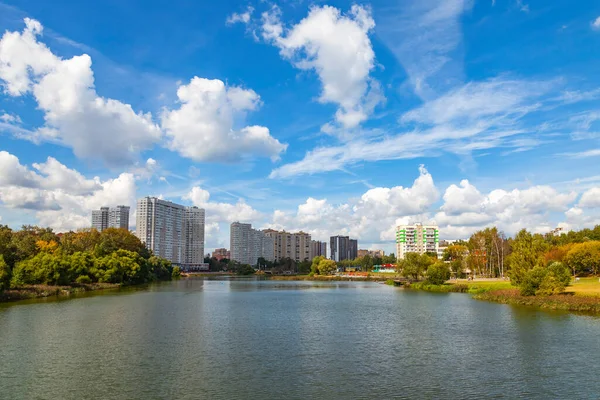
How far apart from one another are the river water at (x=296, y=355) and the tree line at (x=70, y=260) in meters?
23.3

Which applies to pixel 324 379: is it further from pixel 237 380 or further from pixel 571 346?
pixel 571 346

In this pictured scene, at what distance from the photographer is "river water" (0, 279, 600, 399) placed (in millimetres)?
22359

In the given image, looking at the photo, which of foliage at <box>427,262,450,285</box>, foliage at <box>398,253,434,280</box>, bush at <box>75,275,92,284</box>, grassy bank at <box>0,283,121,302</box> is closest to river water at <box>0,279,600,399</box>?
grassy bank at <box>0,283,121,302</box>

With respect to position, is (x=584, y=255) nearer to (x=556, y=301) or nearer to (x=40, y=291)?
(x=556, y=301)

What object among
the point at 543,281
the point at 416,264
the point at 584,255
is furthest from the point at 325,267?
the point at 543,281

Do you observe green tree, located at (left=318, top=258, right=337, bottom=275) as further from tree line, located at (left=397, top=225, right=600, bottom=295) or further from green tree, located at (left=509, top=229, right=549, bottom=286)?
green tree, located at (left=509, top=229, right=549, bottom=286)

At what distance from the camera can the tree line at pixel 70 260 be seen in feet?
232

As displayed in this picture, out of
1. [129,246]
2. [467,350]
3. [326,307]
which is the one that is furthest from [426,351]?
[129,246]

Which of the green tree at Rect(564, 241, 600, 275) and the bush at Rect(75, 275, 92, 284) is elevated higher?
the green tree at Rect(564, 241, 600, 275)

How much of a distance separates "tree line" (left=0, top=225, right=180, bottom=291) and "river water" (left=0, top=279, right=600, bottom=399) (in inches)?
916

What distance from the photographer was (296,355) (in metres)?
29.9

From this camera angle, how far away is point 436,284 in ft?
316

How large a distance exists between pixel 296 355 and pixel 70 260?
222 ft

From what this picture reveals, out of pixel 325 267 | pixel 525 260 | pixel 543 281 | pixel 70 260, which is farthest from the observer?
pixel 325 267
